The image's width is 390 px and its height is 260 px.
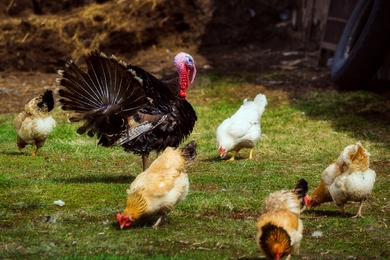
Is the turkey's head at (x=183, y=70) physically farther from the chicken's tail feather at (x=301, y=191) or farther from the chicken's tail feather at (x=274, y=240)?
the chicken's tail feather at (x=274, y=240)

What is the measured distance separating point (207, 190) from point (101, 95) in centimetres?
163

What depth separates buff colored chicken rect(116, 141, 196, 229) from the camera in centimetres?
671

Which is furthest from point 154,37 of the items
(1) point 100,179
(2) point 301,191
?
(2) point 301,191

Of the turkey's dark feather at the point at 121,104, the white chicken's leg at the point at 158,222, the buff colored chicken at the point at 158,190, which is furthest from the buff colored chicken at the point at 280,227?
the turkey's dark feather at the point at 121,104

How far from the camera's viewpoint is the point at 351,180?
745 cm

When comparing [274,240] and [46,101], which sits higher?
[274,240]

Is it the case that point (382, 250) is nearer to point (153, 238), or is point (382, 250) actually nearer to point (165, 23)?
point (153, 238)

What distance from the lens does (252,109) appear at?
10.8 meters

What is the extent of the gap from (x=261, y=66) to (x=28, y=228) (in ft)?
36.9

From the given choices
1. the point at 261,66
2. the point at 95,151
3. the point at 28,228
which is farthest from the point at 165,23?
the point at 28,228

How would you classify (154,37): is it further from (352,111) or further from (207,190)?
(207,190)

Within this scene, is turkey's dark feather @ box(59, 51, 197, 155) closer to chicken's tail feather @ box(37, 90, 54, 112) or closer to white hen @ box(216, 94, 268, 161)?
white hen @ box(216, 94, 268, 161)

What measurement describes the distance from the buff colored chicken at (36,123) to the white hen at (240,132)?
7.79 ft

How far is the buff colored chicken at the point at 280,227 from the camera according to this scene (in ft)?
18.8
